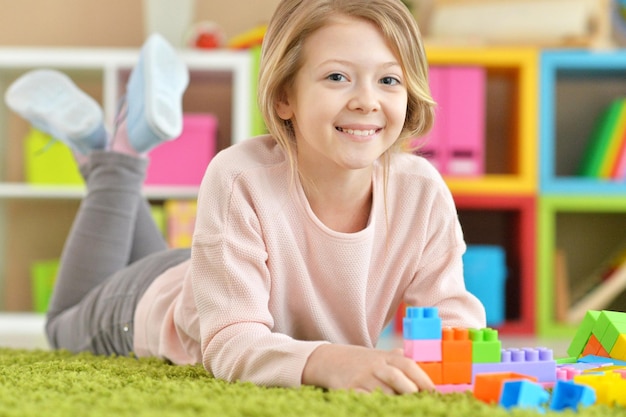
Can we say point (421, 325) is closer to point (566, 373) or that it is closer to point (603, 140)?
point (566, 373)

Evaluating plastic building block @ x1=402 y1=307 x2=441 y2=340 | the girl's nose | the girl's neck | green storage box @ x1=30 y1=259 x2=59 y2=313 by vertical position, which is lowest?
green storage box @ x1=30 y1=259 x2=59 y2=313

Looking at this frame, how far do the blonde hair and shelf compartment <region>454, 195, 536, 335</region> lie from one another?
156cm

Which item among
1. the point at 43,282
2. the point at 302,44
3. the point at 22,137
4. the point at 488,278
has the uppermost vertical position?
the point at 302,44

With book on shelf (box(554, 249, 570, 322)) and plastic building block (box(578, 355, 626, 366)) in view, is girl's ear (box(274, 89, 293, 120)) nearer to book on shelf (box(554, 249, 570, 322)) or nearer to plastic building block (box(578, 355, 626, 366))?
plastic building block (box(578, 355, 626, 366))

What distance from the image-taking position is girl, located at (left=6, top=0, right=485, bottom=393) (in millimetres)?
1020

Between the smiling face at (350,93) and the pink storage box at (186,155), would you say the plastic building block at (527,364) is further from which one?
the pink storage box at (186,155)

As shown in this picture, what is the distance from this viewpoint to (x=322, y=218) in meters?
1.13

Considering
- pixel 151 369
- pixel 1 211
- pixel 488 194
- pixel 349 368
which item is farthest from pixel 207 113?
pixel 349 368

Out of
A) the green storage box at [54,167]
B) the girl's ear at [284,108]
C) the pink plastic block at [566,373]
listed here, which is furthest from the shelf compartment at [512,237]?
the pink plastic block at [566,373]

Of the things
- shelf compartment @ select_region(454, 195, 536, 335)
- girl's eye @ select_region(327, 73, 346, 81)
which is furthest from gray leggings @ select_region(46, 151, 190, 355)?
shelf compartment @ select_region(454, 195, 536, 335)

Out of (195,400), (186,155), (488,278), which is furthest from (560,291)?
(195,400)

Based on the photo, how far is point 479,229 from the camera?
9.73 ft

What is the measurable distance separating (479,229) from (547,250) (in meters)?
0.38

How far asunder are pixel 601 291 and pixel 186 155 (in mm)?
1323
